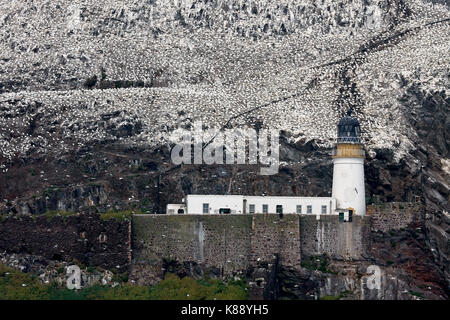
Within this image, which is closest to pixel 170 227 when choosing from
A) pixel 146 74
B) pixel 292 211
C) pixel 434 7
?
pixel 292 211

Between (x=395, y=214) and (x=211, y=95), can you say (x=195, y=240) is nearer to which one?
(x=395, y=214)

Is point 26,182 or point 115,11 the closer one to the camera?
point 26,182

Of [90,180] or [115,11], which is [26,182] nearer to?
[90,180]
